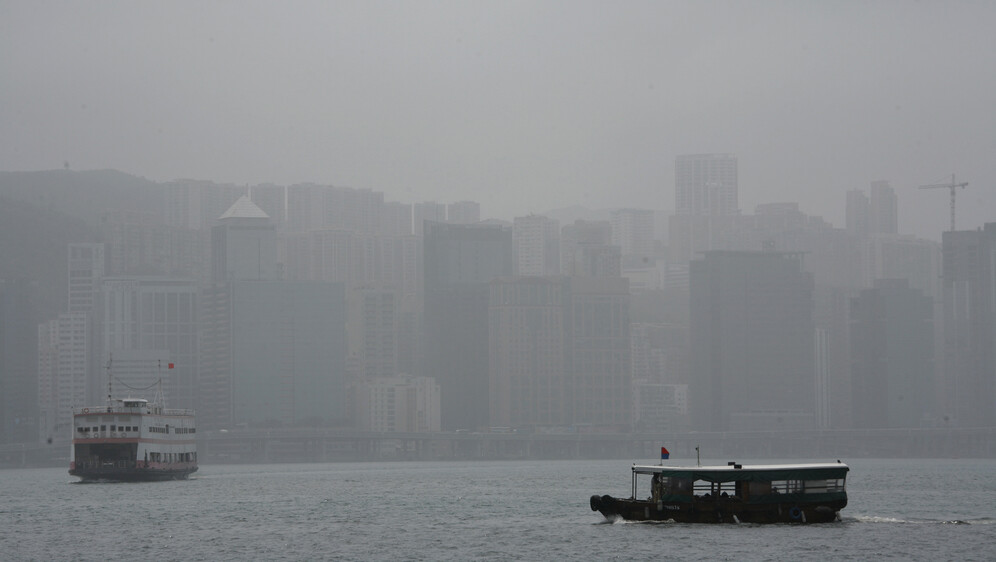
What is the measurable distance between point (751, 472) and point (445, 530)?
1879 cm

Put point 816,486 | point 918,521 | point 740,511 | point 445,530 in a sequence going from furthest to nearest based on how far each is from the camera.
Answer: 1. point 918,521
2. point 445,530
3. point 816,486
4. point 740,511

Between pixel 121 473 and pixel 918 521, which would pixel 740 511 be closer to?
pixel 918 521

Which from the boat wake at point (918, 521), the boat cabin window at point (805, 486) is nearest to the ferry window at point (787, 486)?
the boat cabin window at point (805, 486)

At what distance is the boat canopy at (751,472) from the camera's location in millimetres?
81875

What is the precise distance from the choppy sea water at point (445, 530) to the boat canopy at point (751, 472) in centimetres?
274

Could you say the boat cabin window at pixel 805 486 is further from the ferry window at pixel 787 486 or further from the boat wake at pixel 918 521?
the boat wake at pixel 918 521

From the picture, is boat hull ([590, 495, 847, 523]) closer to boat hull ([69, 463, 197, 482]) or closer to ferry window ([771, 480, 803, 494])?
A: ferry window ([771, 480, 803, 494])

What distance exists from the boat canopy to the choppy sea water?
274 cm

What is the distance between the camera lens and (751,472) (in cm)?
8231

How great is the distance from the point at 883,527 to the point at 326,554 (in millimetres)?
30995

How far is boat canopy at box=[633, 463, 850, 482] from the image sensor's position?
81.9 meters

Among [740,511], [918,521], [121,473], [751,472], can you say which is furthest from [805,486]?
[121,473]

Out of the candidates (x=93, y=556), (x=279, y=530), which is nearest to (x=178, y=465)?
(x=279, y=530)

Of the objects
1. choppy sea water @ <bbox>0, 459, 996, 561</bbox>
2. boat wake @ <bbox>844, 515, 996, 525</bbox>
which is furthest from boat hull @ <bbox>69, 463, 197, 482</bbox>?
boat wake @ <bbox>844, 515, 996, 525</bbox>
